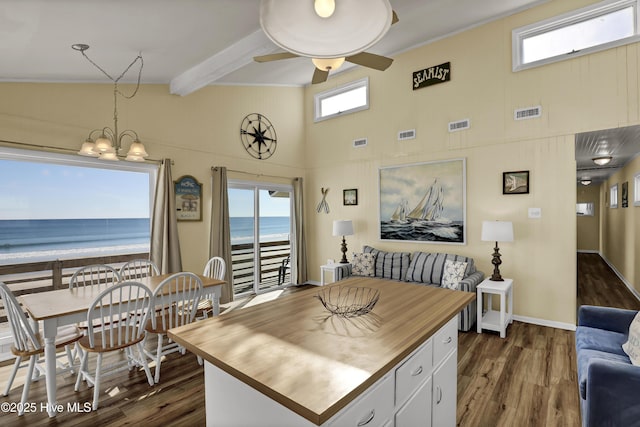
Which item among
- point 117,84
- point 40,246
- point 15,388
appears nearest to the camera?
point 15,388

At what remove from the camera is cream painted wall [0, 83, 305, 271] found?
11.3 ft

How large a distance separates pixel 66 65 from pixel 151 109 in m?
1.25

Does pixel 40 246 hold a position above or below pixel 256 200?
below

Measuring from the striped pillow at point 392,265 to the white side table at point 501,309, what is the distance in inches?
45.3

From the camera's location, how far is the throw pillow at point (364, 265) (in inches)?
201

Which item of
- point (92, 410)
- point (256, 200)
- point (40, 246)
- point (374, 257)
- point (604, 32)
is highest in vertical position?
point (604, 32)

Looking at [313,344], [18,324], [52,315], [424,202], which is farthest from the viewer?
[424,202]

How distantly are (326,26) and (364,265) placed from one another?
14.4 feet

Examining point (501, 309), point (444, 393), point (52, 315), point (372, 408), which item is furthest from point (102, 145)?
point (501, 309)

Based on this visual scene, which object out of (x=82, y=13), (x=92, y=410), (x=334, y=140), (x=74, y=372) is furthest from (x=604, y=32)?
(x=74, y=372)

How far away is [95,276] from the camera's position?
13.0 feet

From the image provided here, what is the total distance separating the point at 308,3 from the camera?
1.06 m

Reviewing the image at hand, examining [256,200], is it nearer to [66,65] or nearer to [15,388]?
[66,65]

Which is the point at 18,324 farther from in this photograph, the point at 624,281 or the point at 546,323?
the point at 624,281
